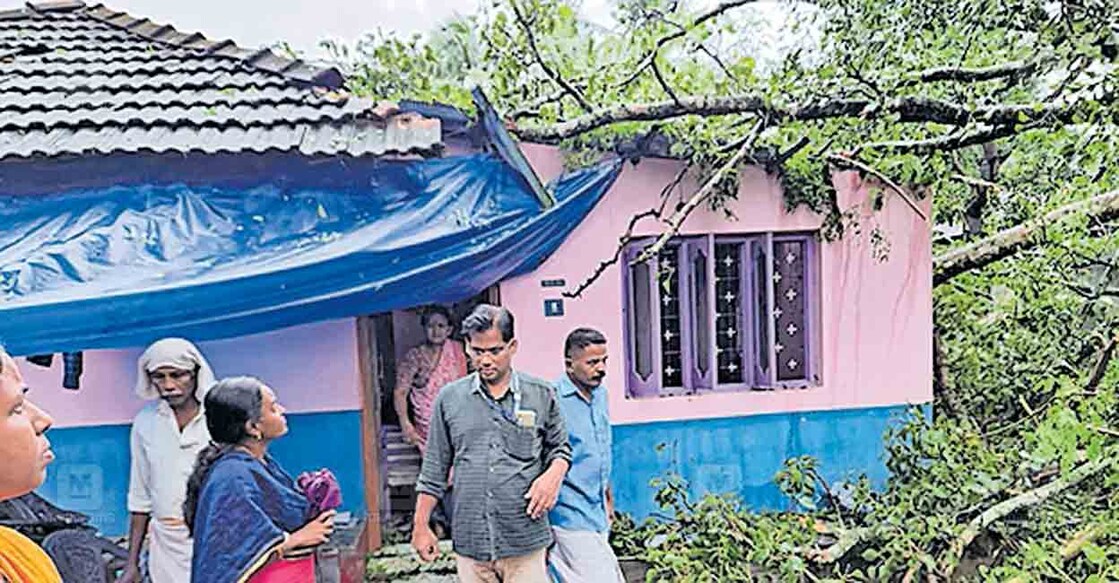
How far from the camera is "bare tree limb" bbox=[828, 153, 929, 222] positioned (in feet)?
19.4

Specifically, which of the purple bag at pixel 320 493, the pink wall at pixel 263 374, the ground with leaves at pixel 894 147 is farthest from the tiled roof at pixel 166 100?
the purple bag at pixel 320 493

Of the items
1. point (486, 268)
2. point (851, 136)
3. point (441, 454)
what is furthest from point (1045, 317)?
point (441, 454)

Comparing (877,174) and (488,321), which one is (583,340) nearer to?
(488,321)

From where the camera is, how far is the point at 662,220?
6090 millimetres

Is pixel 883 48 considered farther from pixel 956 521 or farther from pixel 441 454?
pixel 441 454

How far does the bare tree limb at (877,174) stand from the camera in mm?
5914

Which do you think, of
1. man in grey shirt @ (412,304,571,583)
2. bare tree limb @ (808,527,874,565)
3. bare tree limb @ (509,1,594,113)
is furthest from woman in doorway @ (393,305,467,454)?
bare tree limb @ (808,527,874,565)

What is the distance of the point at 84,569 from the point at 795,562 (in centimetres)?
356

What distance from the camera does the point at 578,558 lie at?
402cm

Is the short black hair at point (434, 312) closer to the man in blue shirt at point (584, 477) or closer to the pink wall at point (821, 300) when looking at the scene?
the pink wall at point (821, 300)

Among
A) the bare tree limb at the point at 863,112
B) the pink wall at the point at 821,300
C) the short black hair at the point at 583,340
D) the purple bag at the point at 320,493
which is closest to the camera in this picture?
the purple bag at the point at 320,493

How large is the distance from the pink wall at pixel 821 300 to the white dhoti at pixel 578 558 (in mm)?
2090

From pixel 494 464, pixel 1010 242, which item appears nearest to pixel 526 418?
pixel 494 464

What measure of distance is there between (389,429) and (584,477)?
3389 millimetres
